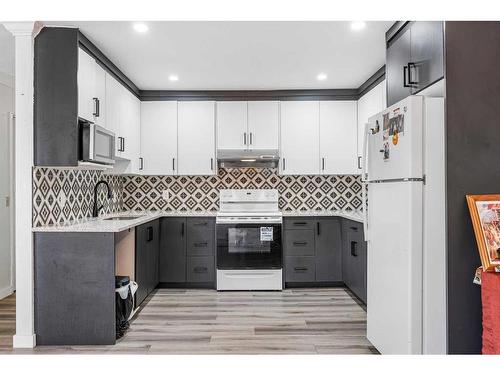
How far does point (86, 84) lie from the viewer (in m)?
3.08

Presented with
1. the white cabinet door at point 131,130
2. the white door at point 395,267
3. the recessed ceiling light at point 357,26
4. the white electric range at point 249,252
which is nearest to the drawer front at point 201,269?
the white electric range at point 249,252

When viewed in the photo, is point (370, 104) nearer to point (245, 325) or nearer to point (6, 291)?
point (245, 325)

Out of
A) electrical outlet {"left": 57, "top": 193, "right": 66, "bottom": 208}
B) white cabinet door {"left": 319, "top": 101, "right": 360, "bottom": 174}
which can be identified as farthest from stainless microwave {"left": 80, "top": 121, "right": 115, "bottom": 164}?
white cabinet door {"left": 319, "top": 101, "right": 360, "bottom": 174}

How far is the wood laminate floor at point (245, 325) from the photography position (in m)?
2.78

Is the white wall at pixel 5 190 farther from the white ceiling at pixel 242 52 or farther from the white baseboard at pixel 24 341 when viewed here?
the white baseboard at pixel 24 341

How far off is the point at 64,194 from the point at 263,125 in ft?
7.80

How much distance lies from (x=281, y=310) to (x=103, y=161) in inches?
80.9

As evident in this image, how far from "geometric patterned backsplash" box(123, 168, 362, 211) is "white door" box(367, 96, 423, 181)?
2393 millimetres

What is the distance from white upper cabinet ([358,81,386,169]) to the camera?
12.9 ft

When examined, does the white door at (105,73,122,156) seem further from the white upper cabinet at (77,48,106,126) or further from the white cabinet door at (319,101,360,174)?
the white cabinet door at (319,101,360,174)

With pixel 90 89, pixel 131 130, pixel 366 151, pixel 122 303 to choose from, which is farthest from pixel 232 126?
pixel 122 303

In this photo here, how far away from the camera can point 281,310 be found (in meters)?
3.71
